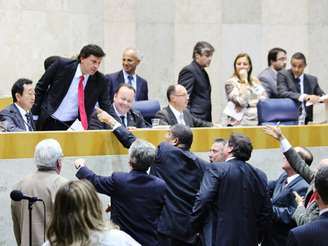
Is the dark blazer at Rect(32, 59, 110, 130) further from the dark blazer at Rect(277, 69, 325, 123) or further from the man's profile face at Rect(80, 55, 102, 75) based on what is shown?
the dark blazer at Rect(277, 69, 325, 123)

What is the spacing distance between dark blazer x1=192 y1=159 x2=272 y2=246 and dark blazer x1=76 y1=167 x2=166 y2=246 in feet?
2.04

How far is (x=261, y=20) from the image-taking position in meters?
18.0

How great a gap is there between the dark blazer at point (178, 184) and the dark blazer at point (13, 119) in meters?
1.48

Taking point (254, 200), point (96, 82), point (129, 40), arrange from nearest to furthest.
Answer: point (254, 200) < point (96, 82) < point (129, 40)

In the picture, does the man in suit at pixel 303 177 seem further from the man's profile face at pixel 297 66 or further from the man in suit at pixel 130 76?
the man's profile face at pixel 297 66

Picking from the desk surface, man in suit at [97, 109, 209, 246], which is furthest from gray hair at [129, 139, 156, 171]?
the desk surface

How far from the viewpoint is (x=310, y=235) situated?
593cm

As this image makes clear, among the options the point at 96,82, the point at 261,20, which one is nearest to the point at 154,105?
the point at 96,82

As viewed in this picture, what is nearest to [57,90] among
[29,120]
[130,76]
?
[29,120]

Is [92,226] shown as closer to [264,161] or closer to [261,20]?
[264,161]

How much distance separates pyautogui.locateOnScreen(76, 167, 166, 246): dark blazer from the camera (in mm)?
8492

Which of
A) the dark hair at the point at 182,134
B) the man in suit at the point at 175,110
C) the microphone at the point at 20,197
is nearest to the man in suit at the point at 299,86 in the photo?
the man in suit at the point at 175,110

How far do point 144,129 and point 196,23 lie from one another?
716cm

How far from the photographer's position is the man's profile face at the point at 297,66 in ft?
44.1
